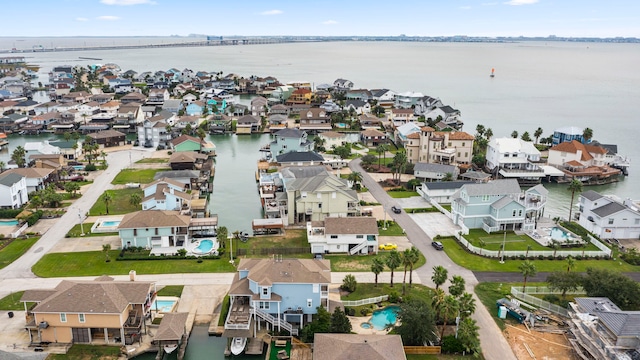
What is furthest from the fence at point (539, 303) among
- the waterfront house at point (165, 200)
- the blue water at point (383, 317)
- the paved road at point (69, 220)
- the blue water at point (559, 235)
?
the paved road at point (69, 220)

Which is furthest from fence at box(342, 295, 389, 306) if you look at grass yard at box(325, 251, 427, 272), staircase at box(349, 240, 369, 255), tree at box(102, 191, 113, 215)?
tree at box(102, 191, 113, 215)

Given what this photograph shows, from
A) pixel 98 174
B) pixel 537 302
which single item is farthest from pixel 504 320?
pixel 98 174

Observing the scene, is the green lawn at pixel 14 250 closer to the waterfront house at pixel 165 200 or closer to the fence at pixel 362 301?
the waterfront house at pixel 165 200

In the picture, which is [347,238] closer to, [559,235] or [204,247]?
[204,247]

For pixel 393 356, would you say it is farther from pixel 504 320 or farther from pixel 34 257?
pixel 34 257

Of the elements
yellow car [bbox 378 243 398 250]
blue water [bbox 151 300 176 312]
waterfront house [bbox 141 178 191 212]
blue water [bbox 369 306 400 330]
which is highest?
waterfront house [bbox 141 178 191 212]

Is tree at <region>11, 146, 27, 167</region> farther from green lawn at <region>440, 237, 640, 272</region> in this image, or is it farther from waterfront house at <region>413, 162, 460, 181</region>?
green lawn at <region>440, 237, 640, 272</region>

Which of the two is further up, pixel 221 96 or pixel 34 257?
pixel 221 96
